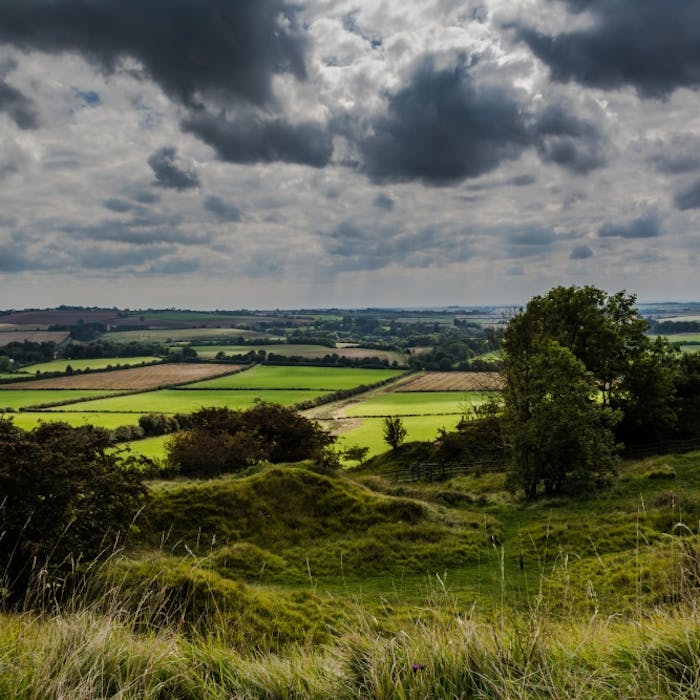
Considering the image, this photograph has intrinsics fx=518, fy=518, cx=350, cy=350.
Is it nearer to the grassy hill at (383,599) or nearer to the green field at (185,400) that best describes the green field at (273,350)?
the green field at (185,400)

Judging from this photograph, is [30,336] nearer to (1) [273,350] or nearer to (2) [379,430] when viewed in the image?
(1) [273,350]

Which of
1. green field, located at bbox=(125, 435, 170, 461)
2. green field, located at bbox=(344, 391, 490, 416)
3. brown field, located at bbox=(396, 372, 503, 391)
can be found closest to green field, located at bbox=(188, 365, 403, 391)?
brown field, located at bbox=(396, 372, 503, 391)

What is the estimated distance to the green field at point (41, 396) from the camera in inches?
3113

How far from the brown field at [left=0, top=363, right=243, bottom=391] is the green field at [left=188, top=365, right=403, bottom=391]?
5.19 meters

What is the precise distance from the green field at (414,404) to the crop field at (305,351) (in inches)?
1814

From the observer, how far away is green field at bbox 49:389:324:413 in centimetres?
7669

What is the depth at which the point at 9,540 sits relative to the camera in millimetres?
13039

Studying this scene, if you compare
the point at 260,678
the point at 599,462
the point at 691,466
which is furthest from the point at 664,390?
the point at 260,678

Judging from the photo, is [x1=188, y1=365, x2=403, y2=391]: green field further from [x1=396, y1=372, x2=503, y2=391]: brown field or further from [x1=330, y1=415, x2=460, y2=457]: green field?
[x1=330, y1=415, x2=460, y2=457]: green field

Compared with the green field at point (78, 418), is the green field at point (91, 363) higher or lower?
higher

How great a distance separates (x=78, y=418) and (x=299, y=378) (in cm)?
5119

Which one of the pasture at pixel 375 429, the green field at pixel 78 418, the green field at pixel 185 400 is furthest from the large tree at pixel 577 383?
the green field at pixel 78 418

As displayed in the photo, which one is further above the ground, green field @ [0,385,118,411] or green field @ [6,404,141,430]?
green field @ [0,385,118,411]

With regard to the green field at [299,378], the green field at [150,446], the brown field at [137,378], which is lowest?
the green field at [150,446]
